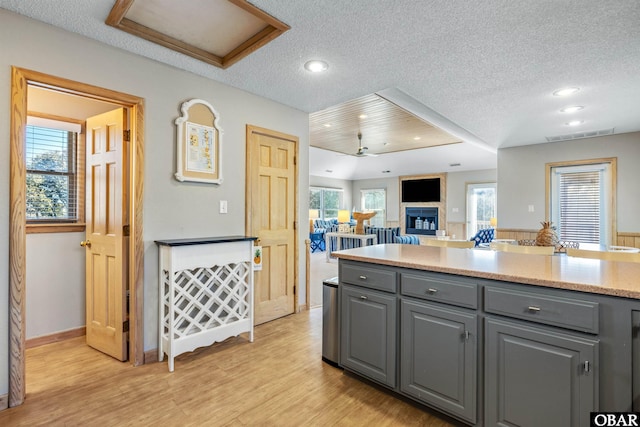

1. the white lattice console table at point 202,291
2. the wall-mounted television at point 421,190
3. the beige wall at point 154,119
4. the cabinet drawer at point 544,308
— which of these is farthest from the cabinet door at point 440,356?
the wall-mounted television at point 421,190

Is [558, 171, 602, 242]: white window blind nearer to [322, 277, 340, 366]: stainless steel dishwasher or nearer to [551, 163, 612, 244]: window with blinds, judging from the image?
[551, 163, 612, 244]: window with blinds

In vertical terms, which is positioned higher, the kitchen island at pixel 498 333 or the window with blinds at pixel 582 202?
the window with blinds at pixel 582 202

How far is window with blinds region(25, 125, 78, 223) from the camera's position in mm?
2818

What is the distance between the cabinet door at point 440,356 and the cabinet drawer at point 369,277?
16cm

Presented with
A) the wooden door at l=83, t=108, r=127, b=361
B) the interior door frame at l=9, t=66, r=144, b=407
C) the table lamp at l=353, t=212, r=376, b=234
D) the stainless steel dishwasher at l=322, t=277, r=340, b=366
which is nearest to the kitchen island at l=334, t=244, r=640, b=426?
the stainless steel dishwasher at l=322, t=277, r=340, b=366

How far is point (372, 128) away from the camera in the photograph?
6031 millimetres

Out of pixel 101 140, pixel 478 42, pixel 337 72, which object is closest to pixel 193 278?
pixel 101 140

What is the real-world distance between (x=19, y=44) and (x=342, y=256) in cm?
246

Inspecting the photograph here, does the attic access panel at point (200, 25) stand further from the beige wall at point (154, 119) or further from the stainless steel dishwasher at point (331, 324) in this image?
the stainless steel dishwasher at point (331, 324)

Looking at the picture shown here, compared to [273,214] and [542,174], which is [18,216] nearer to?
[273,214]

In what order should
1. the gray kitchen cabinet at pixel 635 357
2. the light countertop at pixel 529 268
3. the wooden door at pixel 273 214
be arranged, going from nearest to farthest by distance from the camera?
the gray kitchen cabinet at pixel 635 357
the light countertop at pixel 529 268
the wooden door at pixel 273 214

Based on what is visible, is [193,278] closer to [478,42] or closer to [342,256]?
[342,256]

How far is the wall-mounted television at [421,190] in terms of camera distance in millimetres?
10195

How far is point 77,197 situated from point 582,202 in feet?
23.9
